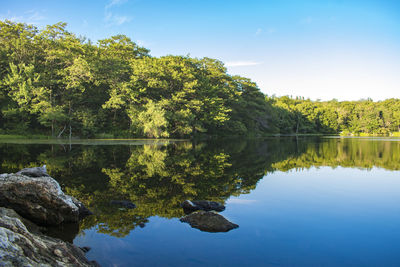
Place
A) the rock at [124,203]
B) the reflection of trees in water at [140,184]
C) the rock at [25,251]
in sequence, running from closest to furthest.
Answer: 1. the rock at [25,251]
2. the reflection of trees in water at [140,184]
3. the rock at [124,203]

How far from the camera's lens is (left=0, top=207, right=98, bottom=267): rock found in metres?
3.13

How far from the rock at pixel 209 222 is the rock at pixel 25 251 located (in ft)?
8.05

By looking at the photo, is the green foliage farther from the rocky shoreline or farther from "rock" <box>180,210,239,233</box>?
the rocky shoreline

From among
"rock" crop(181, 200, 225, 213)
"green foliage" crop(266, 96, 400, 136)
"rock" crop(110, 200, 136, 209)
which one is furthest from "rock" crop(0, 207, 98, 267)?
"green foliage" crop(266, 96, 400, 136)

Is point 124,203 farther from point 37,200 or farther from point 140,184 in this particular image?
point 140,184

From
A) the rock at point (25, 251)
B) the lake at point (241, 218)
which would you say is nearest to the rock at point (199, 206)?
the lake at point (241, 218)

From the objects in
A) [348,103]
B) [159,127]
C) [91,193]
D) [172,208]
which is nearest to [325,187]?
[172,208]

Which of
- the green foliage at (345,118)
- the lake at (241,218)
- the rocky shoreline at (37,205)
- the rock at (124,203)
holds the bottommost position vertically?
the lake at (241,218)

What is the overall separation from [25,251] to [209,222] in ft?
12.1

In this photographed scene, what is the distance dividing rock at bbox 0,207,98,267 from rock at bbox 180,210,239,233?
96.5 inches

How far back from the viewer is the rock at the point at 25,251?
123 inches

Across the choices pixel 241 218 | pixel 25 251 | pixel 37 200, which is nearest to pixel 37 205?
pixel 37 200

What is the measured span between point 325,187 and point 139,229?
776cm

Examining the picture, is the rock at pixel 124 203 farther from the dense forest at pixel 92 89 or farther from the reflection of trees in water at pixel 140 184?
the dense forest at pixel 92 89
